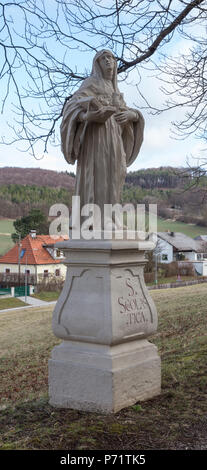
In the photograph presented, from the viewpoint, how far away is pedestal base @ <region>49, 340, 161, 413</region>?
175 inches

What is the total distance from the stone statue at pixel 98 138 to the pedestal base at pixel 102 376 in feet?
4.68

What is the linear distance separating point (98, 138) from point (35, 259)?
42.9 meters

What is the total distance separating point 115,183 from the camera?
504cm

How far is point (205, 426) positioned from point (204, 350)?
2.77 metres

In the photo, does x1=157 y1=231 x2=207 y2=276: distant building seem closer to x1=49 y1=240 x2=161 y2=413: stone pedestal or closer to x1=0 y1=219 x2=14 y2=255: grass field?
x1=0 y1=219 x2=14 y2=255: grass field

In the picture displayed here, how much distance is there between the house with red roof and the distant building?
654 inches

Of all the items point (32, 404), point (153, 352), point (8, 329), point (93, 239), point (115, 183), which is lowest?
point (8, 329)

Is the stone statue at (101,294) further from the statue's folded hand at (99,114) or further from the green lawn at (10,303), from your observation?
the green lawn at (10,303)

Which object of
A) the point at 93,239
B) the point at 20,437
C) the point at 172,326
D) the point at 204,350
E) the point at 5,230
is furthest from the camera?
the point at 5,230

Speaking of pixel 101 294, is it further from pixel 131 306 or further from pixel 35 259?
pixel 35 259

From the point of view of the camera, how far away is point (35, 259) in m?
47.2

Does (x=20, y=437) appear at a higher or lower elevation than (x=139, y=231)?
lower

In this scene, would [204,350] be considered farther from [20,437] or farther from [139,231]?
[20,437]
